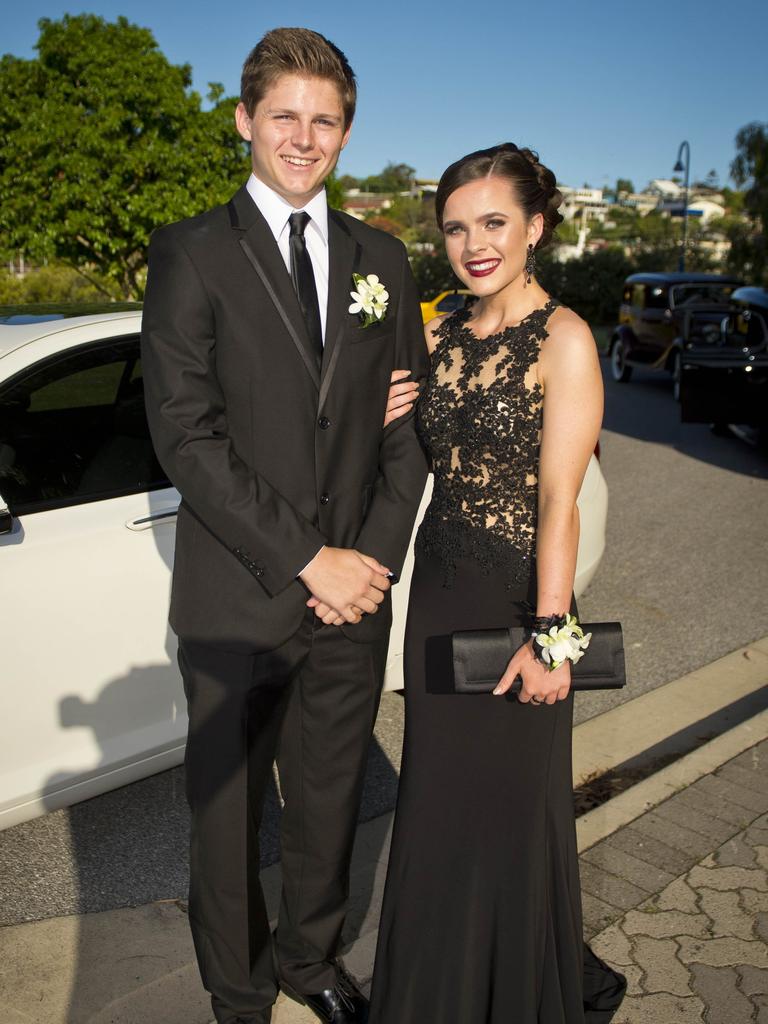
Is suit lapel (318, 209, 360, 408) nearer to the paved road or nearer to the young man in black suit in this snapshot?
the young man in black suit

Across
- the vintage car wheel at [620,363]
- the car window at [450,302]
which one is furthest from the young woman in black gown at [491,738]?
the vintage car wheel at [620,363]

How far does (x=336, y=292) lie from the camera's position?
7.82 feet

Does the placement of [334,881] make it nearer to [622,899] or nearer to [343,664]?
[343,664]

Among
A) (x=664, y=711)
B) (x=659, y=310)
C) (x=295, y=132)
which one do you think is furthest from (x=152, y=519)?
(x=659, y=310)

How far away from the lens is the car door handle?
10.3ft

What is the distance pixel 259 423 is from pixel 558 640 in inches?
32.2

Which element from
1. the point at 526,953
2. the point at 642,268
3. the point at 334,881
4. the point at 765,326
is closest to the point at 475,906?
the point at 526,953

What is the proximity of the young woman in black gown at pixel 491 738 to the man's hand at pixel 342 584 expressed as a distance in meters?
0.19

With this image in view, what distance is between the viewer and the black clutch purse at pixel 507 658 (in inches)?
89.0

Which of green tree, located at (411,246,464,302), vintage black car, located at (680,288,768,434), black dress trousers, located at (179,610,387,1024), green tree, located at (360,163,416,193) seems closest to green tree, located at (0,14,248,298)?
green tree, located at (411,246,464,302)

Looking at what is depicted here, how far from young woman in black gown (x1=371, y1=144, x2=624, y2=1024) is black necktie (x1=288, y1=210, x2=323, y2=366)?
1.17 feet

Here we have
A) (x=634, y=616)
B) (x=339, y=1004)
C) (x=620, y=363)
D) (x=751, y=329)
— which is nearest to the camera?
(x=339, y=1004)

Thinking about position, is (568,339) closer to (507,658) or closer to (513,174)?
(513,174)

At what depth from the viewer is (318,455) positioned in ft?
7.75
